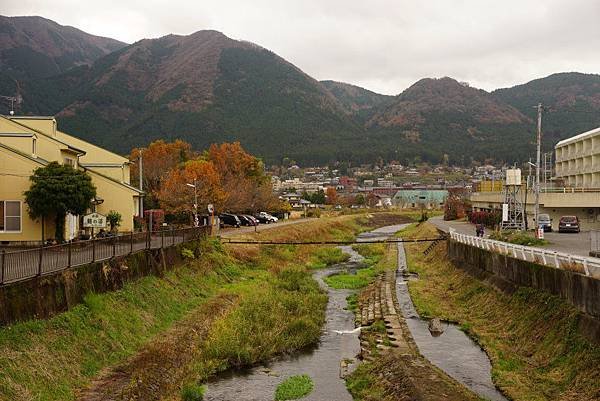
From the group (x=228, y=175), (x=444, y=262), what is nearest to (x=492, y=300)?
(x=444, y=262)

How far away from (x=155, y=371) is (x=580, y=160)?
7188 centimetres

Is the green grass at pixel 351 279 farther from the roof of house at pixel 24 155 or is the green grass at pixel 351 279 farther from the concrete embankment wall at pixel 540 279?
the roof of house at pixel 24 155

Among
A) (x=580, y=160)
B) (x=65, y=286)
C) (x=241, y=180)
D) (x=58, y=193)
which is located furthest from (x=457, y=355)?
(x=580, y=160)

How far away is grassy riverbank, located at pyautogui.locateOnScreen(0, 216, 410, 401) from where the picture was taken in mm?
13547

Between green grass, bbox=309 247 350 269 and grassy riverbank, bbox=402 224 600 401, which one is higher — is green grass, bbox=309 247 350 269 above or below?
below

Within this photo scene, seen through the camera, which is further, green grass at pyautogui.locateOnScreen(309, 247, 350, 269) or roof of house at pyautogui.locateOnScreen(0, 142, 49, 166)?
green grass at pyautogui.locateOnScreen(309, 247, 350, 269)

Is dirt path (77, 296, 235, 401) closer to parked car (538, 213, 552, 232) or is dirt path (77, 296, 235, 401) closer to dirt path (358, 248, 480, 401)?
dirt path (358, 248, 480, 401)

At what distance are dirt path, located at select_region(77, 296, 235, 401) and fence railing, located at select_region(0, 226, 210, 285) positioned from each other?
328 centimetres

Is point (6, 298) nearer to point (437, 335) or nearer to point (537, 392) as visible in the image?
point (537, 392)

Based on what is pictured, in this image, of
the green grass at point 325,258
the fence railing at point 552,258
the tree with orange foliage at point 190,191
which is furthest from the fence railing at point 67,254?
the tree with orange foliage at point 190,191

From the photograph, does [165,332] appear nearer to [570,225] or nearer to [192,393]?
[192,393]

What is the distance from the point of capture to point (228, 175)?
237 feet

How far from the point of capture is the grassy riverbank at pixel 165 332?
13.5 metres

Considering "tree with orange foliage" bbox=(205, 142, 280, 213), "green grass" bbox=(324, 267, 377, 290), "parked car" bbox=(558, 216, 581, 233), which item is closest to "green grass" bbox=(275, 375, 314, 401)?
"green grass" bbox=(324, 267, 377, 290)
